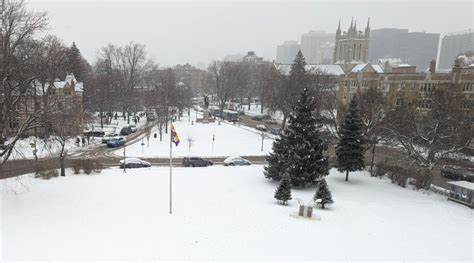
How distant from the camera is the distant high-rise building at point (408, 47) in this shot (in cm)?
17600

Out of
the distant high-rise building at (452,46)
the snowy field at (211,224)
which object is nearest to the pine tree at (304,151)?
the snowy field at (211,224)

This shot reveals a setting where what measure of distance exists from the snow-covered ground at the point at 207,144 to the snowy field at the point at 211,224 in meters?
12.2

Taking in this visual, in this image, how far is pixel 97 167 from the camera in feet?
80.7

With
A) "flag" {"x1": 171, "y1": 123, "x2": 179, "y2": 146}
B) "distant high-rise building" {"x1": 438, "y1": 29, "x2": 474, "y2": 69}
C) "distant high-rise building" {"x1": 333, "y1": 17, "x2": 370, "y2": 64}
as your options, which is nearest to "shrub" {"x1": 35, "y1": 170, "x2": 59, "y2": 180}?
"flag" {"x1": 171, "y1": 123, "x2": 179, "y2": 146}

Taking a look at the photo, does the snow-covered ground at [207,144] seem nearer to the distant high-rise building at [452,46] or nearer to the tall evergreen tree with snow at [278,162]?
the tall evergreen tree with snow at [278,162]

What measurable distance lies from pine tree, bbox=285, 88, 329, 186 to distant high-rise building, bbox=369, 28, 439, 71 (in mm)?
174203

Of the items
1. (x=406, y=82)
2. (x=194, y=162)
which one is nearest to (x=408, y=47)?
(x=406, y=82)

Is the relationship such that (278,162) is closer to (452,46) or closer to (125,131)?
(125,131)

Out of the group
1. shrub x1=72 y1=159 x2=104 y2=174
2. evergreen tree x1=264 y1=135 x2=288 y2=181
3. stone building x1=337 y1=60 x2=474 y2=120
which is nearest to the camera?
evergreen tree x1=264 y1=135 x2=288 y2=181

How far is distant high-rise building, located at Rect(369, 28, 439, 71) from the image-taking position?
17600 cm

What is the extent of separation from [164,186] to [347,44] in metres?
89.6

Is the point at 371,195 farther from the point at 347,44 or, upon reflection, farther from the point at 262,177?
the point at 347,44

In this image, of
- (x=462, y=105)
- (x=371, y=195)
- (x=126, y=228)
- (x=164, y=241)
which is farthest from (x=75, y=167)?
(x=462, y=105)

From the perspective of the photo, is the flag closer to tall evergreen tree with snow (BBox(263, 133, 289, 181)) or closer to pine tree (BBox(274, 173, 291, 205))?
pine tree (BBox(274, 173, 291, 205))
